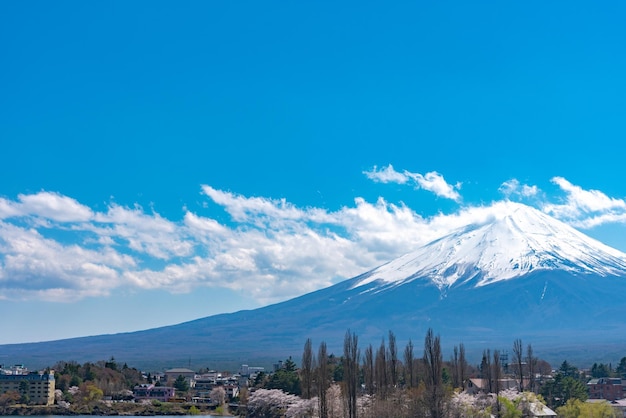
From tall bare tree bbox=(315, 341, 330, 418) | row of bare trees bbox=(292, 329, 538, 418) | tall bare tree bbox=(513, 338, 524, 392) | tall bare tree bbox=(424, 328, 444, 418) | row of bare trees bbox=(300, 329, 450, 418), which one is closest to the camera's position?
tall bare tree bbox=(424, 328, 444, 418)

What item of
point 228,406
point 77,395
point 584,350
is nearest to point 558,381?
point 228,406

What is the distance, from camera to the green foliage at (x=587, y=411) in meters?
49.9

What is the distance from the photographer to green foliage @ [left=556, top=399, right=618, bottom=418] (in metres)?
49.9

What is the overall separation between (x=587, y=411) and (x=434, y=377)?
33.1 feet

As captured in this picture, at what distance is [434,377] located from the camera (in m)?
46.5

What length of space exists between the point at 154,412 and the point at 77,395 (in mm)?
8429

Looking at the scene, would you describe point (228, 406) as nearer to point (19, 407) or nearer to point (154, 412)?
point (154, 412)

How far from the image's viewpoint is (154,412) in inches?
3268

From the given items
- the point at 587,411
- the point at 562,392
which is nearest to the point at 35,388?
the point at 562,392

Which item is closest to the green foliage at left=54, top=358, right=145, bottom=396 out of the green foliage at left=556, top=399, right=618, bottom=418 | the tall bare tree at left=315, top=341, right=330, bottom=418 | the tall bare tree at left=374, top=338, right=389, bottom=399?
the tall bare tree at left=374, top=338, right=389, bottom=399

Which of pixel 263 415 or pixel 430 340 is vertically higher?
pixel 430 340

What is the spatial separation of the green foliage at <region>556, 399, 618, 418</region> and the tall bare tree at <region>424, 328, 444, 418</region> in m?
9.34

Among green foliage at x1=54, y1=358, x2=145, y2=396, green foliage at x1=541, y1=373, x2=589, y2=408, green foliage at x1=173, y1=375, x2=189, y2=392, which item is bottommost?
green foliage at x1=541, y1=373, x2=589, y2=408

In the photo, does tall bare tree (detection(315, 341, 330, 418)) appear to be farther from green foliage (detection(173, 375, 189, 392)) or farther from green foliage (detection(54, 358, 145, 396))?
green foliage (detection(173, 375, 189, 392))
